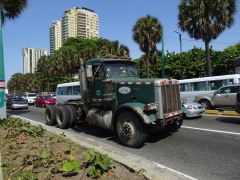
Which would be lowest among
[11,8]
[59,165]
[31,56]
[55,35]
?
[59,165]

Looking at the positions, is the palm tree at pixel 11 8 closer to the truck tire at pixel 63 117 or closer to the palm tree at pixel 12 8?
the palm tree at pixel 12 8

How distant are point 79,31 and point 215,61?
96.8 m

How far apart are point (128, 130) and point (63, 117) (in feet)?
11.9

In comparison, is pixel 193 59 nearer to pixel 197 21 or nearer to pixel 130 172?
pixel 197 21

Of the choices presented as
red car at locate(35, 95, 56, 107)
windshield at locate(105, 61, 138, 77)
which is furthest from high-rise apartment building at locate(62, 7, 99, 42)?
windshield at locate(105, 61, 138, 77)

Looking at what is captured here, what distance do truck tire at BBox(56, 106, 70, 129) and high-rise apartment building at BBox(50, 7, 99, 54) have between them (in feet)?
351

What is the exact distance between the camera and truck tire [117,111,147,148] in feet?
20.8

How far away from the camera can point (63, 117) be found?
921cm

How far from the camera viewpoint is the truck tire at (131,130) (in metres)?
6.35

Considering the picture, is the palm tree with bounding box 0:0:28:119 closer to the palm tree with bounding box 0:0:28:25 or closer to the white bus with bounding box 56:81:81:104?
the palm tree with bounding box 0:0:28:25

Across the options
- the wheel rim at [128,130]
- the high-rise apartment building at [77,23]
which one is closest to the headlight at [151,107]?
the wheel rim at [128,130]

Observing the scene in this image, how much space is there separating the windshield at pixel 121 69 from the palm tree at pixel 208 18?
1469cm

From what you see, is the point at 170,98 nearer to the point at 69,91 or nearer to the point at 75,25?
the point at 69,91

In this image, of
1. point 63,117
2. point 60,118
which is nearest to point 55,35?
point 60,118
